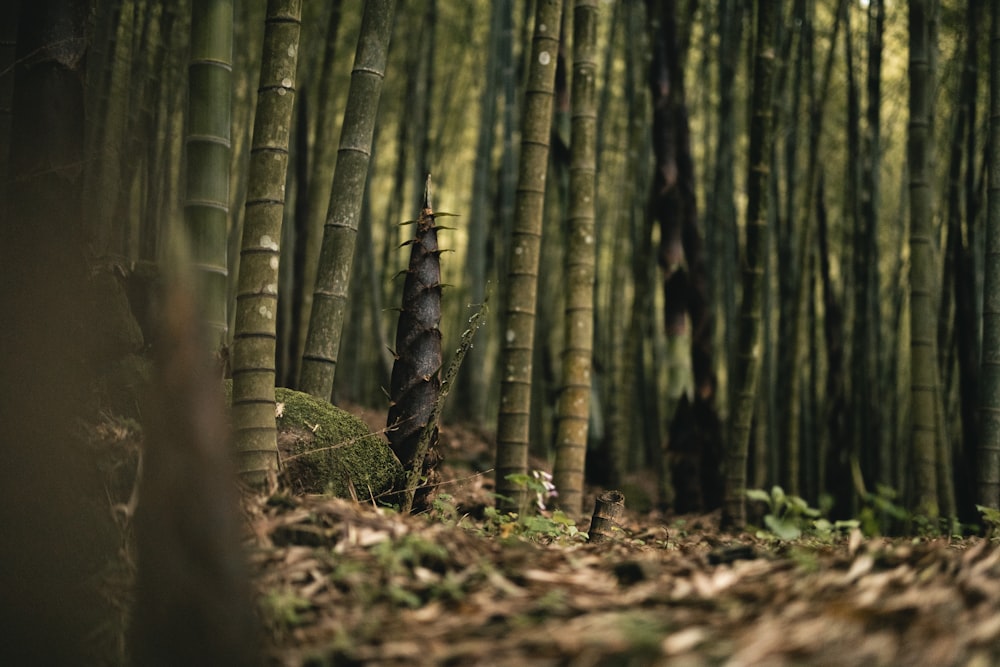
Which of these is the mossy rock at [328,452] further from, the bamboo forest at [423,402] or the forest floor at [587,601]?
the forest floor at [587,601]

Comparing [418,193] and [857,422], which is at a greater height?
[418,193]

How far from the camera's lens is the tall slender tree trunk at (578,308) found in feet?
11.7

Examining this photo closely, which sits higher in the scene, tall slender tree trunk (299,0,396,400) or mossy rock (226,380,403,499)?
tall slender tree trunk (299,0,396,400)

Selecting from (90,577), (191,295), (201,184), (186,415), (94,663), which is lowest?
(94,663)

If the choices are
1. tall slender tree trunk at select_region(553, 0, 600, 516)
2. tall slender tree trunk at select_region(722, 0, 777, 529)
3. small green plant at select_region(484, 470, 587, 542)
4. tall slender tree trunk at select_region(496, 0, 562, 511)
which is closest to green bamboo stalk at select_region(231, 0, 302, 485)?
small green plant at select_region(484, 470, 587, 542)

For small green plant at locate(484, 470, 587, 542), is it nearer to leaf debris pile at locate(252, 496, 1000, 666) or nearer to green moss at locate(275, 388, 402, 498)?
green moss at locate(275, 388, 402, 498)

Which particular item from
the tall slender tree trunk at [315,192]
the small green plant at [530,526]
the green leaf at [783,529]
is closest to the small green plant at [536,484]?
the small green plant at [530,526]

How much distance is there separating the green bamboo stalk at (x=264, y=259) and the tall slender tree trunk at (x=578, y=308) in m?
1.31

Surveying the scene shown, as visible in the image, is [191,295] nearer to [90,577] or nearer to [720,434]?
[90,577]

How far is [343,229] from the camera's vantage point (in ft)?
9.89

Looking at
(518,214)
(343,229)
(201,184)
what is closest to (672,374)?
(518,214)

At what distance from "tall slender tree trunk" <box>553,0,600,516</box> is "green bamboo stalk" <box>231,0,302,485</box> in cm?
→ 131

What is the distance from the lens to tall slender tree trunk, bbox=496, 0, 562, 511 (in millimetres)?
3436

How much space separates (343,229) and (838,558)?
1.75 meters
